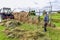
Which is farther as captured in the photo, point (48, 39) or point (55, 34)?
point (55, 34)

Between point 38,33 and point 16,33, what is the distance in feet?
6.67

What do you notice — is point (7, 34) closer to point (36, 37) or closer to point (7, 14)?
point (36, 37)

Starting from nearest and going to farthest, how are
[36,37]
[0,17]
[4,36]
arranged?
[36,37], [4,36], [0,17]

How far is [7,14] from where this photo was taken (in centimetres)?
3912

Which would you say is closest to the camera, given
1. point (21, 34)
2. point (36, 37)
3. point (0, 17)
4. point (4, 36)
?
point (36, 37)

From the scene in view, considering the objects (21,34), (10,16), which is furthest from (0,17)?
(21,34)

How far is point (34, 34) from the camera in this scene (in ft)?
57.3

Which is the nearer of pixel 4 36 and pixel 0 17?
pixel 4 36

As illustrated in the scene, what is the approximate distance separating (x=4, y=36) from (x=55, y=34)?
176 inches

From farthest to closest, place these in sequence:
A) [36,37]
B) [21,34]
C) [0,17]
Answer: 1. [0,17]
2. [21,34]
3. [36,37]

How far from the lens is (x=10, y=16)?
37938 millimetres

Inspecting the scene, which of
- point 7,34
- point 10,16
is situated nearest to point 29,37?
point 7,34

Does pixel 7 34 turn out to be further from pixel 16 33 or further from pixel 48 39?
pixel 48 39

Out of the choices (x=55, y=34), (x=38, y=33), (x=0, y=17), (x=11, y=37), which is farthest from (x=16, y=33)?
(x=0, y=17)
